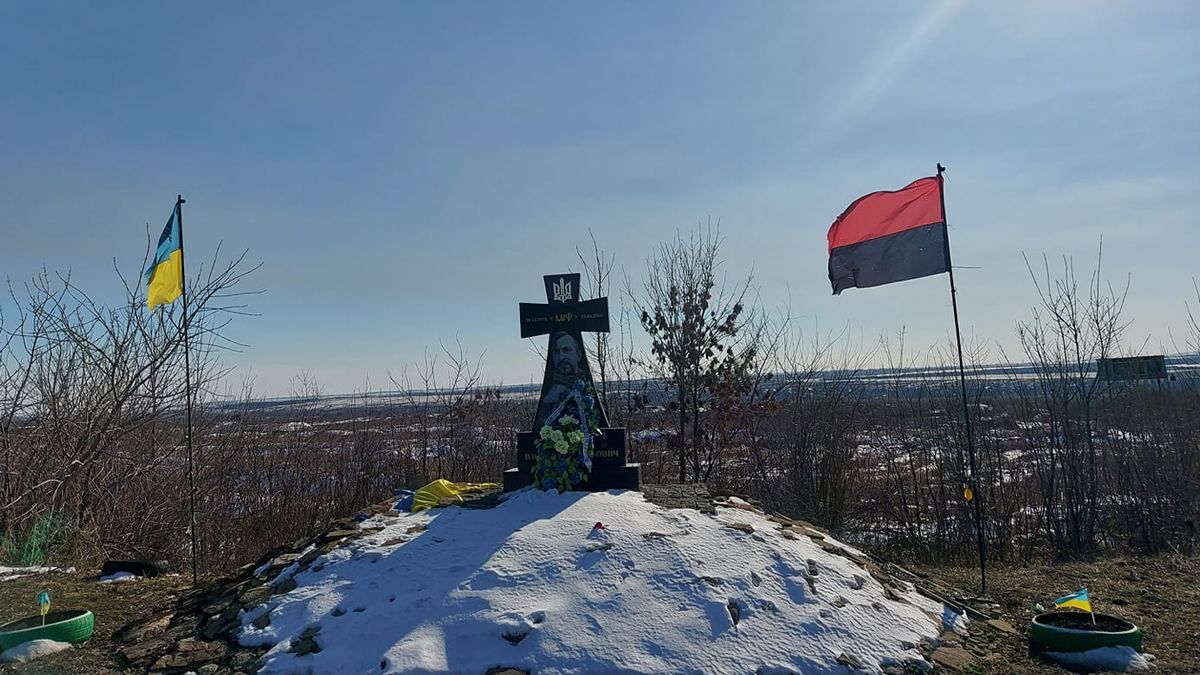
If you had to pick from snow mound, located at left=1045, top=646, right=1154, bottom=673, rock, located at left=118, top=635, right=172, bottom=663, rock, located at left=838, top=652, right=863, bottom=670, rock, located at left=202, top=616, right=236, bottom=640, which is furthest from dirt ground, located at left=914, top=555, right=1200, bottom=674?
rock, located at left=118, top=635, right=172, bottom=663

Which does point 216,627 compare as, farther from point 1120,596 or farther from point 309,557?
point 1120,596

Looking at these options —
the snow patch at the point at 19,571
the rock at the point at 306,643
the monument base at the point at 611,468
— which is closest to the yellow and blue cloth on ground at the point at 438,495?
the monument base at the point at 611,468

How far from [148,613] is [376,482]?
708 cm

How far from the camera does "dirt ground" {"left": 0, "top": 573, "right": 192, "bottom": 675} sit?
5.25 metres

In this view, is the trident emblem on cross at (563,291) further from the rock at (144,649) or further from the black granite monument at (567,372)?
the rock at (144,649)

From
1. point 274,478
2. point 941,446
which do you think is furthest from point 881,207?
point 274,478

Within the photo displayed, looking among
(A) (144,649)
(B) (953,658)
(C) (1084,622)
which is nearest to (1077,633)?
(C) (1084,622)

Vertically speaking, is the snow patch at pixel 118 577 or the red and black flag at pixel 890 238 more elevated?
the red and black flag at pixel 890 238

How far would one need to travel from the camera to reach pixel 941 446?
12.3 m

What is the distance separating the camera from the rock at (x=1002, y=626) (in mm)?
5923

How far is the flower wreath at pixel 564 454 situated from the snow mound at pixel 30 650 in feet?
13.4

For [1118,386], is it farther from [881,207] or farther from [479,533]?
[479,533]

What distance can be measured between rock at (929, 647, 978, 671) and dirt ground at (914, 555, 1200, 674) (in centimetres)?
11

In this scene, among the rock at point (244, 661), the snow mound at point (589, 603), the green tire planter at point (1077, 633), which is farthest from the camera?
the green tire planter at point (1077, 633)
